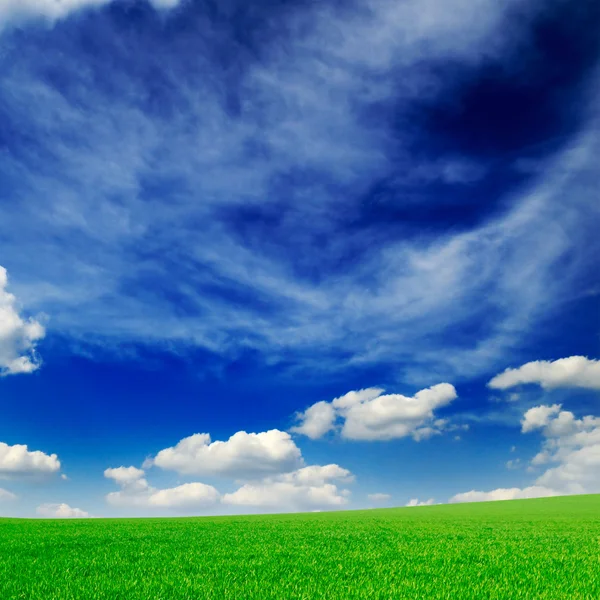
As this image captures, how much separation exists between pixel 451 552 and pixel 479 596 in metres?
7.12

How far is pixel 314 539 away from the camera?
71.4ft

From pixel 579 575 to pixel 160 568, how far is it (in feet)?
37.8

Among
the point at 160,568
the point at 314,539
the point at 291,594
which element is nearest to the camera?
the point at 291,594

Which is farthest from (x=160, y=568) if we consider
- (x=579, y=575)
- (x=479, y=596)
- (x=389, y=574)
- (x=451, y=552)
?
(x=579, y=575)

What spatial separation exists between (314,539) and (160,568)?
10443mm

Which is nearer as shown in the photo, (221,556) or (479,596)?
(479,596)

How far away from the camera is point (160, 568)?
13.1 meters

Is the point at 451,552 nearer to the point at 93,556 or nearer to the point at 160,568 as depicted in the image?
the point at 160,568

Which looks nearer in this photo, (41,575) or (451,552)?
(41,575)

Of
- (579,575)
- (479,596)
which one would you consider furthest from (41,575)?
(579,575)

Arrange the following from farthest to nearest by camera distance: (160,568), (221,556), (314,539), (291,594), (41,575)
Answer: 1. (314,539)
2. (221,556)
3. (160,568)
4. (41,575)
5. (291,594)

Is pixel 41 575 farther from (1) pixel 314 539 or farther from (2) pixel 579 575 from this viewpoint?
(2) pixel 579 575

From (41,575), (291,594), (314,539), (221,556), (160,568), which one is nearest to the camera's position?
(291,594)

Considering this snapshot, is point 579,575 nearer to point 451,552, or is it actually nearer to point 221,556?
point 451,552
